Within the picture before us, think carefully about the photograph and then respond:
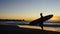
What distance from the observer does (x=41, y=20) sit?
19.8 meters

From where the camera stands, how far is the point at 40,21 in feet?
65.2

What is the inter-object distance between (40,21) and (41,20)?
0.65 ft
